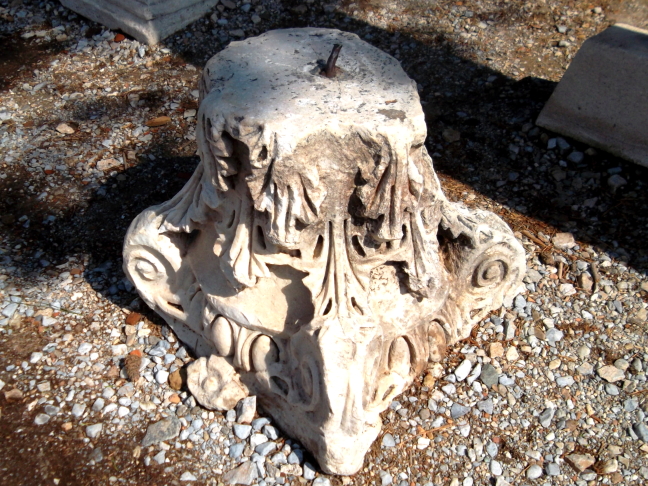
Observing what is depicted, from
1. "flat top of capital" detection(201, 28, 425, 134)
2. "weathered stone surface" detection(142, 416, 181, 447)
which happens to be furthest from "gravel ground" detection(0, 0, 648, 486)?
"flat top of capital" detection(201, 28, 425, 134)

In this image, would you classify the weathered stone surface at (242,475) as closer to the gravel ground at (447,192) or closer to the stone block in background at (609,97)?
the gravel ground at (447,192)

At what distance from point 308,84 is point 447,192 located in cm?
172

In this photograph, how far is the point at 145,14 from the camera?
4844mm

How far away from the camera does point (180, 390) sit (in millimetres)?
2848

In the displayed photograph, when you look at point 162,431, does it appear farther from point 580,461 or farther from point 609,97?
point 609,97

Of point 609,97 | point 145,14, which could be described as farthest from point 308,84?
point 145,14

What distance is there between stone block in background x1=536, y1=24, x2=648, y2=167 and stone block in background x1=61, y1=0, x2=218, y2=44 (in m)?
2.81

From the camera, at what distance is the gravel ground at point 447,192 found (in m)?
2.65

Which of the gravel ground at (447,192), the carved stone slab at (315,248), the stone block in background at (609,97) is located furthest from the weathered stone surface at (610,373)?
the stone block in background at (609,97)

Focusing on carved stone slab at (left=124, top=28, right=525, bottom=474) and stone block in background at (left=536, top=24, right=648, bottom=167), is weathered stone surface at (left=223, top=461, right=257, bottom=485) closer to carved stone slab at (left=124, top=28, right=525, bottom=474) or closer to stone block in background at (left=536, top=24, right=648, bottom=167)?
carved stone slab at (left=124, top=28, right=525, bottom=474)

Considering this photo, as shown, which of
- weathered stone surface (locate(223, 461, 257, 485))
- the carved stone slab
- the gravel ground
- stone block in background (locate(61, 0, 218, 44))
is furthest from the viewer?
stone block in background (locate(61, 0, 218, 44))

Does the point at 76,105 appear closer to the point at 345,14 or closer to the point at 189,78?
the point at 189,78

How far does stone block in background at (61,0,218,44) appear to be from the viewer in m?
4.88

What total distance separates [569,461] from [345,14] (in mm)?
3852
